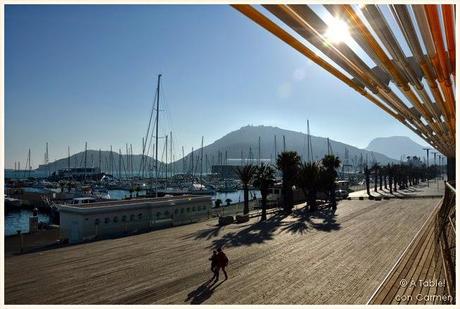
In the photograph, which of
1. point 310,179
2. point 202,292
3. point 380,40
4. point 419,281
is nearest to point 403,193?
point 310,179

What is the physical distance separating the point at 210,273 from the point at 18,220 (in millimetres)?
48709

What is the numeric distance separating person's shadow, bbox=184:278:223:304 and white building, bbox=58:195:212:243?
13.1m

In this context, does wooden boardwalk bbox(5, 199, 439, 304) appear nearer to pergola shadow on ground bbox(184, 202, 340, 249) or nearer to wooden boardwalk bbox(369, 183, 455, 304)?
pergola shadow on ground bbox(184, 202, 340, 249)

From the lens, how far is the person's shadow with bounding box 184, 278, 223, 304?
37.2 feet

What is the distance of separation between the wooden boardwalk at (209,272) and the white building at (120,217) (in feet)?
7.93

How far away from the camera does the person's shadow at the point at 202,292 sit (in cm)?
1134

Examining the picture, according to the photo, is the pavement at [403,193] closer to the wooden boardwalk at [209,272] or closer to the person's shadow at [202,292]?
the wooden boardwalk at [209,272]

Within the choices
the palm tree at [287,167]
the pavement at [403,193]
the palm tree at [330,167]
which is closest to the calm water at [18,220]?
the palm tree at [287,167]

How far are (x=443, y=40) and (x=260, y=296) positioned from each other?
398 inches

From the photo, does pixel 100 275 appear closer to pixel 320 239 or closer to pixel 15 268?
pixel 15 268

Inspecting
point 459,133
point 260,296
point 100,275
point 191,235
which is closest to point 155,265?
point 100,275

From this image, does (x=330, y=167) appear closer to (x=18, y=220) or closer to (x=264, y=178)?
(x=264, y=178)

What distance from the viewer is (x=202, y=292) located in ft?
39.4

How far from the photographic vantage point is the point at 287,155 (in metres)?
36.6
